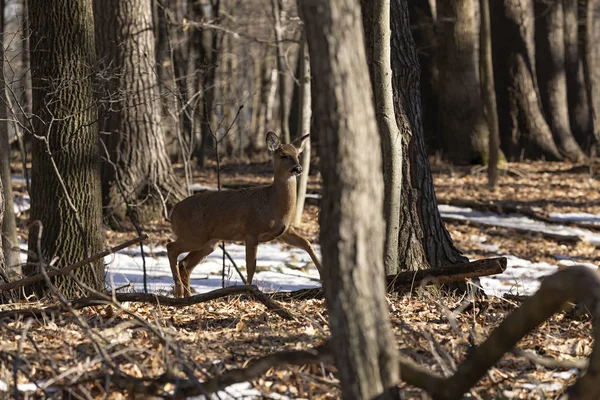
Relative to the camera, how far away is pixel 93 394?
486 centimetres

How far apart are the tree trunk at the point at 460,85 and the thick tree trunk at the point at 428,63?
489 millimetres

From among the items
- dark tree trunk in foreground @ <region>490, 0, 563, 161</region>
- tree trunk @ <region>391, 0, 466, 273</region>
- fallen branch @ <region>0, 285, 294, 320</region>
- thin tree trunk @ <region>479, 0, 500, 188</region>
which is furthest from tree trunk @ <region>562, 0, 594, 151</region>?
fallen branch @ <region>0, 285, 294, 320</region>

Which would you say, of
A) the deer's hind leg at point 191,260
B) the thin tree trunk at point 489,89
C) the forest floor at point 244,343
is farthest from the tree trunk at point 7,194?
the thin tree trunk at point 489,89

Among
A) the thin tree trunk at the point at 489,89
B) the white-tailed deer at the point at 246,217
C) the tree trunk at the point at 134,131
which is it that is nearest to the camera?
the white-tailed deer at the point at 246,217

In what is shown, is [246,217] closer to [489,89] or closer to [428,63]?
[489,89]

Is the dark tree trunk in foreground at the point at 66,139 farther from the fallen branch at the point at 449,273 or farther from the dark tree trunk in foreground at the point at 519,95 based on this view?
the dark tree trunk in foreground at the point at 519,95

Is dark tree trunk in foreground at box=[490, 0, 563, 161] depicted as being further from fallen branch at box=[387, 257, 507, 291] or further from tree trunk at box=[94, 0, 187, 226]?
fallen branch at box=[387, 257, 507, 291]

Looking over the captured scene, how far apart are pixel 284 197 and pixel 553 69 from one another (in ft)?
51.5

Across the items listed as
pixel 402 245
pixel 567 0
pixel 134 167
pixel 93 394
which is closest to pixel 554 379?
pixel 93 394

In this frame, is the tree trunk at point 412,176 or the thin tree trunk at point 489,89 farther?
the thin tree trunk at point 489,89

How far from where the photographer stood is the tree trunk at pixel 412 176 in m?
8.38

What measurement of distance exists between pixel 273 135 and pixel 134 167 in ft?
18.0

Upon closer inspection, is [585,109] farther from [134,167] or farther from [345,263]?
[345,263]

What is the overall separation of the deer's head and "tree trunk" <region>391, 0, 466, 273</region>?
47.2 inches
